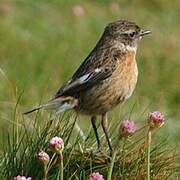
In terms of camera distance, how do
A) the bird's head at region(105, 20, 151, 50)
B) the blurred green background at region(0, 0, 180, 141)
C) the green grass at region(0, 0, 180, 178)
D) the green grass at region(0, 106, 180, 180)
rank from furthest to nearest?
the blurred green background at region(0, 0, 180, 141) → the green grass at region(0, 0, 180, 178) → the bird's head at region(105, 20, 151, 50) → the green grass at region(0, 106, 180, 180)

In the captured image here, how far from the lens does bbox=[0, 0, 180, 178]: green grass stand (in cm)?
1037

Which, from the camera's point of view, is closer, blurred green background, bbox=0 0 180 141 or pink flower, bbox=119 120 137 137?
pink flower, bbox=119 120 137 137

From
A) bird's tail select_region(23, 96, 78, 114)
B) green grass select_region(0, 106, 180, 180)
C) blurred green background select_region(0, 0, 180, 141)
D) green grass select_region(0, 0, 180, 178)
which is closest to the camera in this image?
green grass select_region(0, 106, 180, 180)

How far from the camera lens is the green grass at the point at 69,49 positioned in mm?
10367

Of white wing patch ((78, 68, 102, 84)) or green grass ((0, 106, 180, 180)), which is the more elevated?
white wing patch ((78, 68, 102, 84))

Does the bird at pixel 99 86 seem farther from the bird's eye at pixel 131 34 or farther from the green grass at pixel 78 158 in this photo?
the green grass at pixel 78 158

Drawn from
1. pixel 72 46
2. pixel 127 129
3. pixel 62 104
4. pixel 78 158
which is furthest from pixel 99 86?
pixel 72 46

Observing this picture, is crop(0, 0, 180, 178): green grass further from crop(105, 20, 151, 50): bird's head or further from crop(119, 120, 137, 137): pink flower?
crop(119, 120, 137, 137): pink flower

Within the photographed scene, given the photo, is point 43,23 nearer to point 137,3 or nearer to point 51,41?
point 51,41

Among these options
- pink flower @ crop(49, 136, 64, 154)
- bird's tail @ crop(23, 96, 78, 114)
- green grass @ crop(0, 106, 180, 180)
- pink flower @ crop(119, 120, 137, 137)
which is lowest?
pink flower @ crop(49, 136, 64, 154)

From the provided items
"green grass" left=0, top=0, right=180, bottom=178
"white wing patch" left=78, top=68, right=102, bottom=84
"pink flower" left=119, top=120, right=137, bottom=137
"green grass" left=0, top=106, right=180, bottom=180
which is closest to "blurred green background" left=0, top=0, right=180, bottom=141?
"green grass" left=0, top=0, right=180, bottom=178

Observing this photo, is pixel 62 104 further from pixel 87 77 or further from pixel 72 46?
pixel 72 46

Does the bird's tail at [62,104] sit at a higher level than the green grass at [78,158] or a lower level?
higher

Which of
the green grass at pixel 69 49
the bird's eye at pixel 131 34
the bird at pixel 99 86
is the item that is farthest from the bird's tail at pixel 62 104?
the green grass at pixel 69 49
